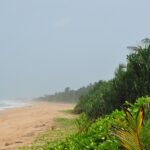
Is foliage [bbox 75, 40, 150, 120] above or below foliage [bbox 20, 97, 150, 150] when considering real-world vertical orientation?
above

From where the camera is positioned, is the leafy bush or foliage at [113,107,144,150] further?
the leafy bush

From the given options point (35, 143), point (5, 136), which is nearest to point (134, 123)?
point (35, 143)

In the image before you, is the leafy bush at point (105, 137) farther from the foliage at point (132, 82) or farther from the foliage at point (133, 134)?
the foliage at point (132, 82)

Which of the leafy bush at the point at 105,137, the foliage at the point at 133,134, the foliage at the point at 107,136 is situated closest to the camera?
the foliage at the point at 133,134

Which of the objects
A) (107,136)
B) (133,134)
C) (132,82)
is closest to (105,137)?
(107,136)

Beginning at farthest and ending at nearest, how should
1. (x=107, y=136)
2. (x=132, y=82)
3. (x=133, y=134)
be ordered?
(x=132, y=82), (x=107, y=136), (x=133, y=134)

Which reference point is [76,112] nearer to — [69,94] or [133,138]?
[133,138]

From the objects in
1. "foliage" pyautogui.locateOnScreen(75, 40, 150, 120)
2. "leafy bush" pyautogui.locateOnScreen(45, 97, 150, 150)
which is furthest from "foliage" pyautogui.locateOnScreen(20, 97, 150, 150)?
"foliage" pyautogui.locateOnScreen(75, 40, 150, 120)

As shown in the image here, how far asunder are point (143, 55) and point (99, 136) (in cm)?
1050

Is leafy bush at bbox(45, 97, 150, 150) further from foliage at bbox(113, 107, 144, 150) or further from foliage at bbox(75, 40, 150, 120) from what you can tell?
foliage at bbox(75, 40, 150, 120)

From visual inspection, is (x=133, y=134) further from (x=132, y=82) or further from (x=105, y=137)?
(x=132, y=82)

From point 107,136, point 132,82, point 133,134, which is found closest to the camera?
point 133,134

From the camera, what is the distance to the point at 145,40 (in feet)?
63.9

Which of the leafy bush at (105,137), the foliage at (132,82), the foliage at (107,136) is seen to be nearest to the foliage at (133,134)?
the foliage at (107,136)
